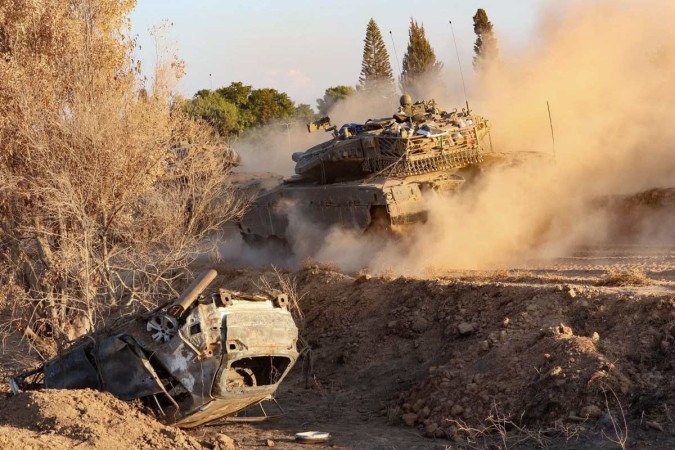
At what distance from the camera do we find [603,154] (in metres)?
24.0

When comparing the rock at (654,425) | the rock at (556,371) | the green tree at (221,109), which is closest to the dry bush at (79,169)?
the rock at (556,371)

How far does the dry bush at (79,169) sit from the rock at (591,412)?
6504mm

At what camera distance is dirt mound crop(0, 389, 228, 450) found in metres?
8.31

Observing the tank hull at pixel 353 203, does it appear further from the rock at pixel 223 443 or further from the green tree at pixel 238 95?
the green tree at pixel 238 95

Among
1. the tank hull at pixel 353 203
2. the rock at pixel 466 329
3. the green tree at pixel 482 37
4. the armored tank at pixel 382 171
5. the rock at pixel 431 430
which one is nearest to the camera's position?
the rock at pixel 431 430

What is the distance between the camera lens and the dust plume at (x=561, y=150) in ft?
62.7

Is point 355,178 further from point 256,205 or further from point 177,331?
point 177,331

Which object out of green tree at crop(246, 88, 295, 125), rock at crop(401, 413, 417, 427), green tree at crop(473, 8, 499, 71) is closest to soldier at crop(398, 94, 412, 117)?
rock at crop(401, 413, 417, 427)

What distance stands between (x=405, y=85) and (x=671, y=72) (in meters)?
26.5

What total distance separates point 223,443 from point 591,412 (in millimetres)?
3601

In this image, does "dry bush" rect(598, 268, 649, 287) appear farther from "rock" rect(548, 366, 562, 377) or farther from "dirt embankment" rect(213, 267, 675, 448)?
"rock" rect(548, 366, 562, 377)

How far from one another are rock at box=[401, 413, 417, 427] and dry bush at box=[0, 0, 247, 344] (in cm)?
432

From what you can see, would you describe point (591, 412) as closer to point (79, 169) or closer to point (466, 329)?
point (466, 329)

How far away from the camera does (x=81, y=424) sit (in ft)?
28.4
